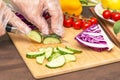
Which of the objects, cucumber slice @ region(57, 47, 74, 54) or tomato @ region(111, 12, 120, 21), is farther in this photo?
tomato @ region(111, 12, 120, 21)

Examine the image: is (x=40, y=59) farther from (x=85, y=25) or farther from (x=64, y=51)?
(x=85, y=25)

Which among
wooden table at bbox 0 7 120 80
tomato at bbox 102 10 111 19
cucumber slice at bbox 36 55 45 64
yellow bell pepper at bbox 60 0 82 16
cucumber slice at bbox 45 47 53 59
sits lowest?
wooden table at bbox 0 7 120 80

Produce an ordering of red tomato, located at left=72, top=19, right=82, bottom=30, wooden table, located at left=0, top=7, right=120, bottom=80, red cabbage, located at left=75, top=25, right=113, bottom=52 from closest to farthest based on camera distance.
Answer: wooden table, located at left=0, top=7, right=120, bottom=80, red cabbage, located at left=75, top=25, right=113, bottom=52, red tomato, located at left=72, top=19, right=82, bottom=30

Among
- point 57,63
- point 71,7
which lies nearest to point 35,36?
point 57,63

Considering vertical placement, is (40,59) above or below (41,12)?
Answer: below

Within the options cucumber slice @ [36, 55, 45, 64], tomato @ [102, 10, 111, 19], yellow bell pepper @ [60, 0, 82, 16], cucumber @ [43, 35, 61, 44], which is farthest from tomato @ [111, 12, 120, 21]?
cucumber slice @ [36, 55, 45, 64]

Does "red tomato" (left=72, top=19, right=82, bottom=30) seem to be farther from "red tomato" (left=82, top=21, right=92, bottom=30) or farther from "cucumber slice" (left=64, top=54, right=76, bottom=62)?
"cucumber slice" (left=64, top=54, right=76, bottom=62)
